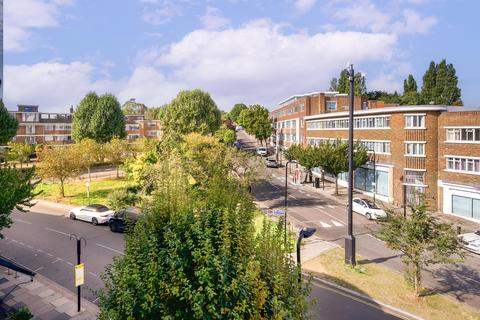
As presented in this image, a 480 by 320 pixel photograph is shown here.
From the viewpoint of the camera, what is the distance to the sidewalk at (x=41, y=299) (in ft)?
49.4

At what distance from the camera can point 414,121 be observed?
35719 mm

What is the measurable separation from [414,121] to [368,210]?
10.9m

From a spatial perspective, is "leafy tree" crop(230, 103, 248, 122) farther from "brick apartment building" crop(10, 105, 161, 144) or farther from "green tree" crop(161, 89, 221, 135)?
"green tree" crop(161, 89, 221, 135)

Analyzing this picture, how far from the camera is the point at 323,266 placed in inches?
786

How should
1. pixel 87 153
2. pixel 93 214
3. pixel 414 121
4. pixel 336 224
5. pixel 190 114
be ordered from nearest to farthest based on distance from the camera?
pixel 93 214 < pixel 336 224 < pixel 414 121 < pixel 87 153 < pixel 190 114

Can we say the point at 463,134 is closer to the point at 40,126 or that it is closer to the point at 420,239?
the point at 420,239

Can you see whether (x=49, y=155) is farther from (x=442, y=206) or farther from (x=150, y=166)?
(x=442, y=206)

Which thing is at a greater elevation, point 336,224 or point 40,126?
point 40,126

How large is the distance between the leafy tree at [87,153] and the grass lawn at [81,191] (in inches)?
77.4

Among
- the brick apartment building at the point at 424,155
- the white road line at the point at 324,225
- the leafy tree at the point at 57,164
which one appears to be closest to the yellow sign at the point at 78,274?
the white road line at the point at 324,225

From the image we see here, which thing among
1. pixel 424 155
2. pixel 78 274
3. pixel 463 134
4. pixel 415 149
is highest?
pixel 463 134

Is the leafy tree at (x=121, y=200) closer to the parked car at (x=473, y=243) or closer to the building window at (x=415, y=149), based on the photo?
the parked car at (x=473, y=243)

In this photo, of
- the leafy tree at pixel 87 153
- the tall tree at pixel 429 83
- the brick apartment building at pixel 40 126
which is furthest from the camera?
the tall tree at pixel 429 83

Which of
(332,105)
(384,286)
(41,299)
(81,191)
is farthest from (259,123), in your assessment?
(41,299)
